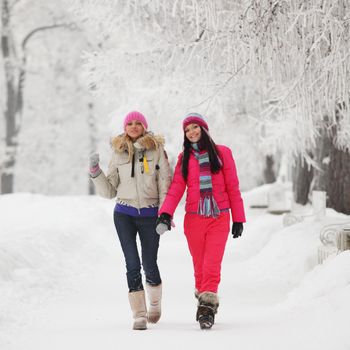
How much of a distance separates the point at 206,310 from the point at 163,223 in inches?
31.8

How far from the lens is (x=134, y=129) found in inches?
214

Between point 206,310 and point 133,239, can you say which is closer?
point 206,310

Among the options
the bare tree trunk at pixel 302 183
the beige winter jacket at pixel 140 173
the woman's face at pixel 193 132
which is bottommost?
the bare tree trunk at pixel 302 183

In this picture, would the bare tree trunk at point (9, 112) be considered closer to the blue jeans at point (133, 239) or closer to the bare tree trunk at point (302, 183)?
the bare tree trunk at point (302, 183)

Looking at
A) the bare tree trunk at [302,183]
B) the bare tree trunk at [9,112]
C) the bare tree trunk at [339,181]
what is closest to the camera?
the bare tree trunk at [339,181]

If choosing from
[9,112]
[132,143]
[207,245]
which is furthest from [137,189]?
[9,112]

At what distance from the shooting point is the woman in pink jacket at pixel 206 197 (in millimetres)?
5320

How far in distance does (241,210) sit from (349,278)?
3.79 ft

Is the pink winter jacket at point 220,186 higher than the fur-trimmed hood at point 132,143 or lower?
lower

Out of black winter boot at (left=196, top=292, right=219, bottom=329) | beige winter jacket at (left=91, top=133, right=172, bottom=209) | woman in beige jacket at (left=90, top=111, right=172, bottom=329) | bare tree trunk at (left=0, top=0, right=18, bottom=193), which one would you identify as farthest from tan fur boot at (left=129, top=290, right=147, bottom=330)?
bare tree trunk at (left=0, top=0, right=18, bottom=193)

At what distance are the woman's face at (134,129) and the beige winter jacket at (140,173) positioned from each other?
57 millimetres

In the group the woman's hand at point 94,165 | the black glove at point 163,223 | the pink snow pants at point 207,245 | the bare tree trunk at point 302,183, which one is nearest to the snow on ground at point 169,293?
the pink snow pants at point 207,245

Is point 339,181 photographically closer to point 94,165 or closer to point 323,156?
point 323,156

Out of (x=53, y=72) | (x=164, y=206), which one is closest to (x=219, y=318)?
(x=164, y=206)
